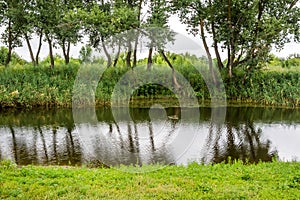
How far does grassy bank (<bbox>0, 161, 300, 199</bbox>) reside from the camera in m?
4.97

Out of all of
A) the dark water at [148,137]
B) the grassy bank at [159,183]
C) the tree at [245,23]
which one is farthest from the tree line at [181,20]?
the grassy bank at [159,183]

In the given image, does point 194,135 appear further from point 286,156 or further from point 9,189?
point 9,189

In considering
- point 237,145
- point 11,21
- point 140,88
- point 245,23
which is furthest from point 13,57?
point 237,145

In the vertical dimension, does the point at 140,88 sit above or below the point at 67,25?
below

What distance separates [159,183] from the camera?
5.53m

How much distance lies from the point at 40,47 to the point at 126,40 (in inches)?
331

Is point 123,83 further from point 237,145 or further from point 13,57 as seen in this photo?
point 13,57

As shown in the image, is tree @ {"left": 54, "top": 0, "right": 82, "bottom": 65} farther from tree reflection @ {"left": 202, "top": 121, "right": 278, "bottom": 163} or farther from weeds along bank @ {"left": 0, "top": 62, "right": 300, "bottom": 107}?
tree reflection @ {"left": 202, "top": 121, "right": 278, "bottom": 163}

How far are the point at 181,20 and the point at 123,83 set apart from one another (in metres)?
4.17

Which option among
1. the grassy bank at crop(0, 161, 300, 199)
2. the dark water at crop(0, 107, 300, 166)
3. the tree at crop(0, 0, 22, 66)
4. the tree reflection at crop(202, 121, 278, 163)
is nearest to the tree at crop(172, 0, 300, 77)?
the dark water at crop(0, 107, 300, 166)

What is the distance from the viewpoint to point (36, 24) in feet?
55.3

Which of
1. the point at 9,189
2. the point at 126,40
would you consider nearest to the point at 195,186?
the point at 9,189

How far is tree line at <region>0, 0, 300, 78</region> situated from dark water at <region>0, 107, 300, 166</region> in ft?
10.4

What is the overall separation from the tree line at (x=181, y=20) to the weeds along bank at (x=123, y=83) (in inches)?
36.1
